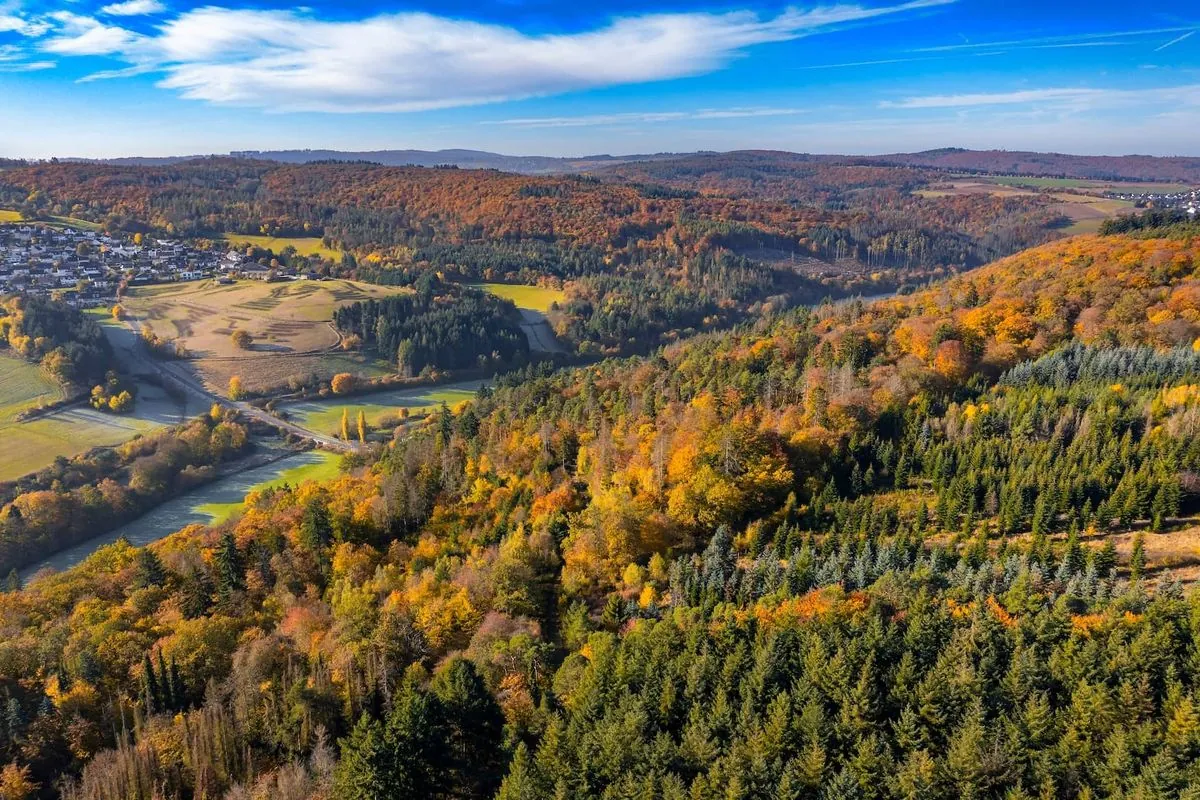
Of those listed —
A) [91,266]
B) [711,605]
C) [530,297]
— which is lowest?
[711,605]

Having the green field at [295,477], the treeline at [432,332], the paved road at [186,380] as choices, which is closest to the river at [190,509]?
the green field at [295,477]

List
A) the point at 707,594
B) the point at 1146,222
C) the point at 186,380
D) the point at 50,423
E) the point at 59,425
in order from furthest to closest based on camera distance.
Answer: the point at 186,380 < the point at 1146,222 < the point at 50,423 < the point at 59,425 < the point at 707,594

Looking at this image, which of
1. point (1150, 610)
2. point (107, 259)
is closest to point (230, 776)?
point (1150, 610)

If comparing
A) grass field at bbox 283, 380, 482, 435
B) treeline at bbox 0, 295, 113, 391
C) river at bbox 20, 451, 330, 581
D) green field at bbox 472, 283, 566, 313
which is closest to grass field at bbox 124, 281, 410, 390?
grass field at bbox 283, 380, 482, 435

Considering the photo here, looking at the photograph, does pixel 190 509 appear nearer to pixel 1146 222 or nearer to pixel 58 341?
pixel 58 341

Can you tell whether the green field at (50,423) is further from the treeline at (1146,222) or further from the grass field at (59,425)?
the treeline at (1146,222)

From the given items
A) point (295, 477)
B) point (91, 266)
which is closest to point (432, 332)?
point (295, 477)

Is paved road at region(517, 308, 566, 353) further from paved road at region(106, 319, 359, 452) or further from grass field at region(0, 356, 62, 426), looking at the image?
grass field at region(0, 356, 62, 426)
